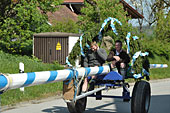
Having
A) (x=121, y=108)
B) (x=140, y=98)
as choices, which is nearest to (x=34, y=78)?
(x=140, y=98)

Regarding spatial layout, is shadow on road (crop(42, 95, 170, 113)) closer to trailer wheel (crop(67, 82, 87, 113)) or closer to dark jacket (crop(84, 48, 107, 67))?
trailer wheel (crop(67, 82, 87, 113))

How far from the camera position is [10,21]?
24.2 m

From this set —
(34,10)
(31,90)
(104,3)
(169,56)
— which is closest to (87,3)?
(104,3)

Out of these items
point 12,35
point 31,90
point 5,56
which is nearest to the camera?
point 31,90

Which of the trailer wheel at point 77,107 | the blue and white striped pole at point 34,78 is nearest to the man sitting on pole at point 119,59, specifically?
the trailer wheel at point 77,107

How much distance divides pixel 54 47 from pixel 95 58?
1567cm

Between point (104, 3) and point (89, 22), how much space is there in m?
1.67

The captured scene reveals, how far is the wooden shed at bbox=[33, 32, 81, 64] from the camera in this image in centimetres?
2489

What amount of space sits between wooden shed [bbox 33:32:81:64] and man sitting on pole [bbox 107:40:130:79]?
1515 cm

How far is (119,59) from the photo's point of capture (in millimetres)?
9391

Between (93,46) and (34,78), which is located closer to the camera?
(34,78)

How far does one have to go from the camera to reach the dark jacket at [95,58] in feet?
31.2

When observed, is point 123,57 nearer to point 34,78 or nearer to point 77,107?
point 77,107

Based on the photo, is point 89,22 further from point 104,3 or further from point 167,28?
point 167,28
